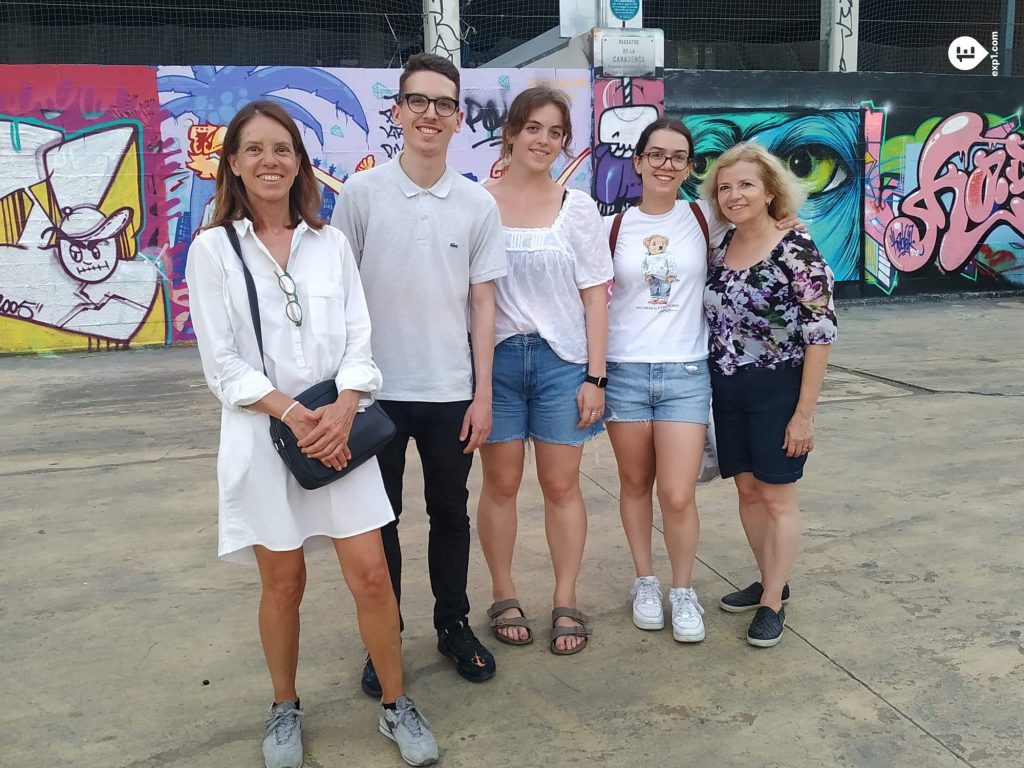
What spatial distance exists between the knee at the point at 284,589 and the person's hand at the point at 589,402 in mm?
1004

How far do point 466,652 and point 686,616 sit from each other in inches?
29.1

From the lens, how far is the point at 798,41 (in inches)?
582

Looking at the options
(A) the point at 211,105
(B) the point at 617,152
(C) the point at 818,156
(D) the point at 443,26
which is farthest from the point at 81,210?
(C) the point at 818,156

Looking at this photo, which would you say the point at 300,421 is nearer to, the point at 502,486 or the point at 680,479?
the point at 502,486

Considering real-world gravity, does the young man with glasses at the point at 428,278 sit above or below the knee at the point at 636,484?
above

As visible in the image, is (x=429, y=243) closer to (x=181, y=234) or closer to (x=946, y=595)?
(x=946, y=595)

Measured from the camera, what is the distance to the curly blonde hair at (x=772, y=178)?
2896mm

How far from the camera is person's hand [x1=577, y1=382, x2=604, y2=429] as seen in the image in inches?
114

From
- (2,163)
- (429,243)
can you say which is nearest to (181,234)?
(2,163)

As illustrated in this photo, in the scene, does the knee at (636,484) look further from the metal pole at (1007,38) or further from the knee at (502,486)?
the metal pole at (1007,38)

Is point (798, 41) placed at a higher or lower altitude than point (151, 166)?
higher

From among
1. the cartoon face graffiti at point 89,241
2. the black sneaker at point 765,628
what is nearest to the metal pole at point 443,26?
the cartoon face graffiti at point 89,241

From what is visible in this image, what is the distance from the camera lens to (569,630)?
2980mm

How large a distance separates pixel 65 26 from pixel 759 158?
14308 mm
